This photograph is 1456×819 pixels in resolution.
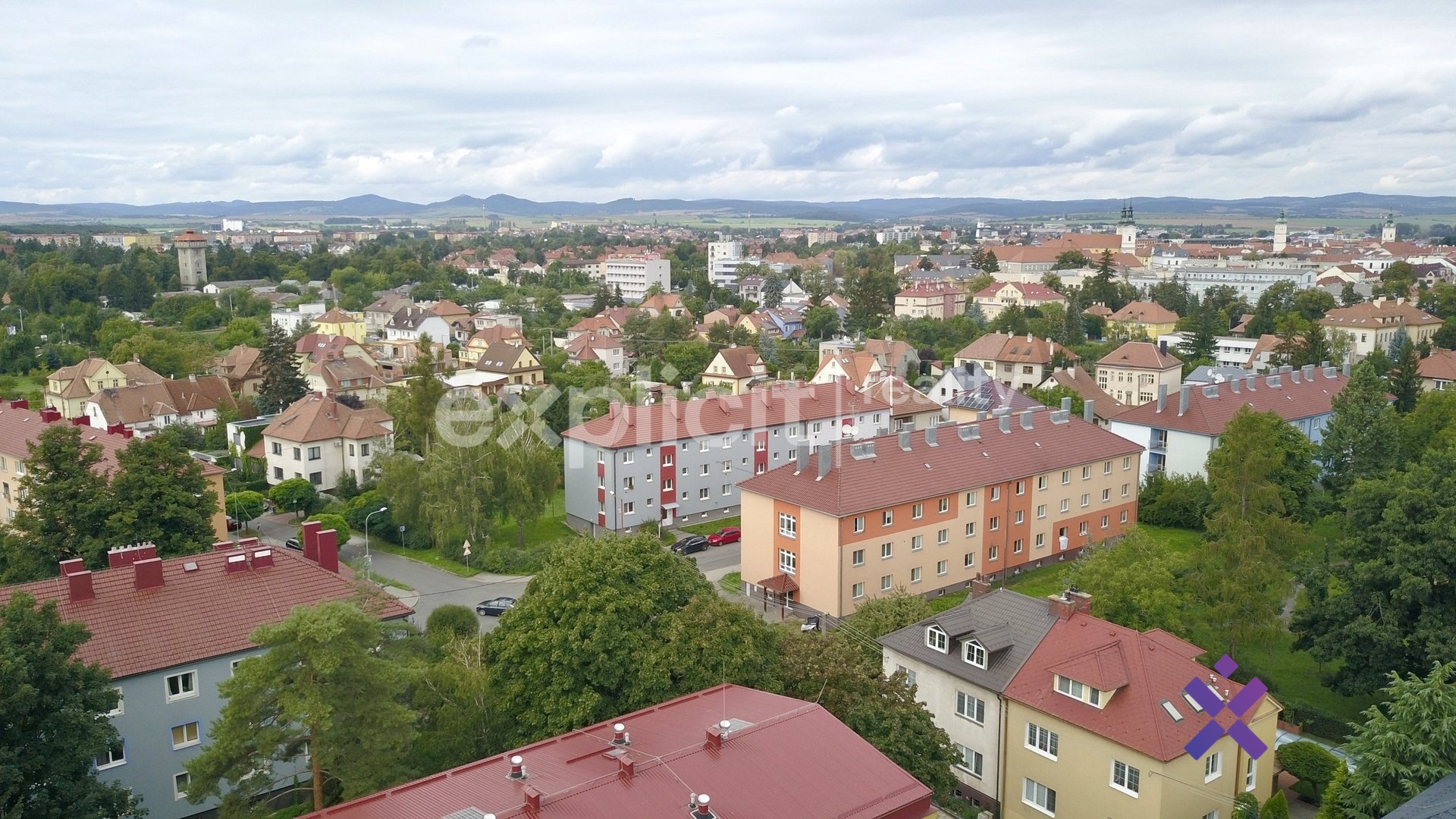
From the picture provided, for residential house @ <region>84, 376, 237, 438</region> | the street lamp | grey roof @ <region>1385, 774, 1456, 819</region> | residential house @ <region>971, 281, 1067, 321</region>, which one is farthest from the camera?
residential house @ <region>971, 281, 1067, 321</region>

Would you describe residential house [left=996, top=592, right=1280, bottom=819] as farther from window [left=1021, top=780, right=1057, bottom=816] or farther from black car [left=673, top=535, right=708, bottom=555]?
black car [left=673, top=535, right=708, bottom=555]

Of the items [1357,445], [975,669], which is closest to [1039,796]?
[975,669]

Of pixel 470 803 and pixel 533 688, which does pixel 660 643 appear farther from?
pixel 470 803

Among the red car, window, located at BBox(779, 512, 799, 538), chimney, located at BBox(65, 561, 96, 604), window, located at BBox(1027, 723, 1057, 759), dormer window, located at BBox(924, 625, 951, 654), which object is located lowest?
the red car

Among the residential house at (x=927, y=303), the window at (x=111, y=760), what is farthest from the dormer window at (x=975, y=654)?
the residential house at (x=927, y=303)

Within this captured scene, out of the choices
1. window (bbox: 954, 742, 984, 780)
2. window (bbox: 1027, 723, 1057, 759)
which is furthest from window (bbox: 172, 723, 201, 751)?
window (bbox: 1027, 723, 1057, 759)

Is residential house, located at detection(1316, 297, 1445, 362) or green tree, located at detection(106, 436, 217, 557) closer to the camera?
green tree, located at detection(106, 436, 217, 557)

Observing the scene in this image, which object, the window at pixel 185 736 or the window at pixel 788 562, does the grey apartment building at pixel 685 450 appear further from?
the window at pixel 185 736
